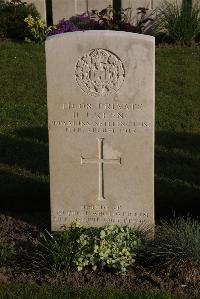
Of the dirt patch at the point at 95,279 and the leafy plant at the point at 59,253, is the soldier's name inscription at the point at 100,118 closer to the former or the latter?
the leafy plant at the point at 59,253

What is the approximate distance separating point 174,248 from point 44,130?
3832 mm

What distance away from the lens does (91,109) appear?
5668mm

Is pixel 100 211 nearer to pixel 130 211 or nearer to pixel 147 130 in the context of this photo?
pixel 130 211

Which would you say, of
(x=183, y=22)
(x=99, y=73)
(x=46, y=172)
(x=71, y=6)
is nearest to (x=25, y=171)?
(x=46, y=172)

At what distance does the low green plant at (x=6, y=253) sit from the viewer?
554cm

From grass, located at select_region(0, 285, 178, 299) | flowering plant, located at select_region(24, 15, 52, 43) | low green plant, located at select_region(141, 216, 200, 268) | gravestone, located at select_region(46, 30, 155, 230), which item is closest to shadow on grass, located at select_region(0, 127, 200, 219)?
gravestone, located at select_region(46, 30, 155, 230)

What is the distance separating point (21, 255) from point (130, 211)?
1031 millimetres

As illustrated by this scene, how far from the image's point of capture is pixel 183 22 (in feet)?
40.1

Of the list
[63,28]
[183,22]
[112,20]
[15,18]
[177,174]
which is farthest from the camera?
[15,18]

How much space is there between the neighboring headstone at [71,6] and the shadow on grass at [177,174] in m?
5.15

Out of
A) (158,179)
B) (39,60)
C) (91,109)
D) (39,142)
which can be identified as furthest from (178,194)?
(39,60)

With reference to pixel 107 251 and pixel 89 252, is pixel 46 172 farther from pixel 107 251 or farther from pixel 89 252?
pixel 107 251

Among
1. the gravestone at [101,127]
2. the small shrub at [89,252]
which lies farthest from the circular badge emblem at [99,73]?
the small shrub at [89,252]

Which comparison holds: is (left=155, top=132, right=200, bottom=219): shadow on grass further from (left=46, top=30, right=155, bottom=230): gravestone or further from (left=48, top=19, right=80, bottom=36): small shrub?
(left=48, top=19, right=80, bottom=36): small shrub
